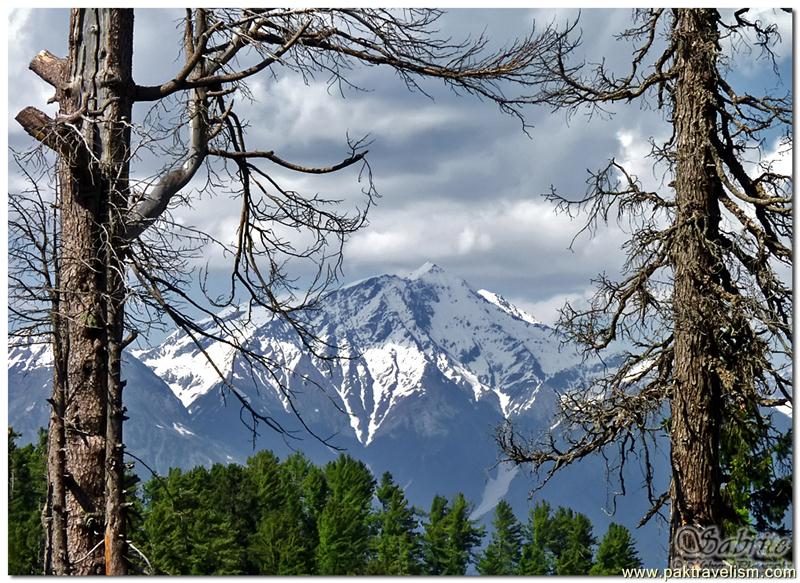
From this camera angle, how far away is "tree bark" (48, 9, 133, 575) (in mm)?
6840

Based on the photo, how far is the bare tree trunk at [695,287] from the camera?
9.44 m

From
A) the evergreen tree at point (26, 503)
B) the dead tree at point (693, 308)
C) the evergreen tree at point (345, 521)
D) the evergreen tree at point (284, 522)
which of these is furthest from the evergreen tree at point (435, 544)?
the dead tree at point (693, 308)

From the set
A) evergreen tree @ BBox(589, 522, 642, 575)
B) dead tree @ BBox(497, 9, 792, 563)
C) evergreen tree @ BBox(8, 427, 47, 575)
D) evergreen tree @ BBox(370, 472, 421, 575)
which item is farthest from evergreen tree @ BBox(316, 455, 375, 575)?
dead tree @ BBox(497, 9, 792, 563)

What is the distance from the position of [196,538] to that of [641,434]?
151 feet

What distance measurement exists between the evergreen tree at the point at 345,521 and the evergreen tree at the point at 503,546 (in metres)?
10.1

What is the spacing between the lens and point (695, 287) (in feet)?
32.0

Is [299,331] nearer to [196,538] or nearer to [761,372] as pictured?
[761,372]

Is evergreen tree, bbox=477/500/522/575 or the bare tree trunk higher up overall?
the bare tree trunk

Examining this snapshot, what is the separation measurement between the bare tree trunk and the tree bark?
5068 mm

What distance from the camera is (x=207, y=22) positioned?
8047 mm

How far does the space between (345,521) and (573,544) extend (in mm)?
16132

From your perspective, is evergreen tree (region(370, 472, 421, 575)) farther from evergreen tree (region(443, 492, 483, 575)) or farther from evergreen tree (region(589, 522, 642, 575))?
evergreen tree (region(589, 522, 642, 575))

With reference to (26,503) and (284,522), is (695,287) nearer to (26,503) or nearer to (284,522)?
(26,503)

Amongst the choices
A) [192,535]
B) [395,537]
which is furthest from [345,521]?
[192,535]
